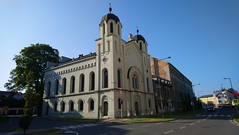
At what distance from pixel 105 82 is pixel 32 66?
Answer: 82.6ft

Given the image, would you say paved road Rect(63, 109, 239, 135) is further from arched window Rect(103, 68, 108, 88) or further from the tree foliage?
the tree foliage

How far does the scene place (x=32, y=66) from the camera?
45.6 m

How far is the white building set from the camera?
31719mm

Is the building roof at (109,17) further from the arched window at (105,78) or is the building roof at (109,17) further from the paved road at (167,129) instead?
the paved road at (167,129)

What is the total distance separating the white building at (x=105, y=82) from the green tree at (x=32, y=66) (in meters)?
4.37

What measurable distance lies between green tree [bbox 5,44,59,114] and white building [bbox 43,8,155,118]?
4.37 m

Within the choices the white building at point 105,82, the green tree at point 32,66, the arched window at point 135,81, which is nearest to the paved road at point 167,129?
the white building at point 105,82

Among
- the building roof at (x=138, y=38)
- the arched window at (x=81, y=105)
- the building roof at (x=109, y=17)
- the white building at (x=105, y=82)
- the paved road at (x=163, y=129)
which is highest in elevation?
the building roof at (x=109, y=17)

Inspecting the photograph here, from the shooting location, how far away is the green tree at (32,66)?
4375 cm

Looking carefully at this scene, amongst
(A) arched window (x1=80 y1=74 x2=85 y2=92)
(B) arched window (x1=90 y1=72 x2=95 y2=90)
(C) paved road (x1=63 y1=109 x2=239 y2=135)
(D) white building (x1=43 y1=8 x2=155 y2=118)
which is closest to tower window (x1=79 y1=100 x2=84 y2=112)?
(D) white building (x1=43 y1=8 x2=155 y2=118)

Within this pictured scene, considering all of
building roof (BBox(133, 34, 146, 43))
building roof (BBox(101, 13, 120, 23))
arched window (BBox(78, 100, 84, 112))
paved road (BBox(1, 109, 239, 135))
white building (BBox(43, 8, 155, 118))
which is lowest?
paved road (BBox(1, 109, 239, 135))

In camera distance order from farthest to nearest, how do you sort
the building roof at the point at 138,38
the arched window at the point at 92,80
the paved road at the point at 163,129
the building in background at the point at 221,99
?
1. the building in background at the point at 221,99
2. the building roof at the point at 138,38
3. the arched window at the point at 92,80
4. the paved road at the point at 163,129

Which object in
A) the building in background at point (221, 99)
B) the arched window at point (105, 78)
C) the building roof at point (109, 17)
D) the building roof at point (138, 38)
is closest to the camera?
the arched window at point (105, 78)

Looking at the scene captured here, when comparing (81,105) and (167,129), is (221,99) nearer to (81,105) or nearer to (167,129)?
(81,105)
